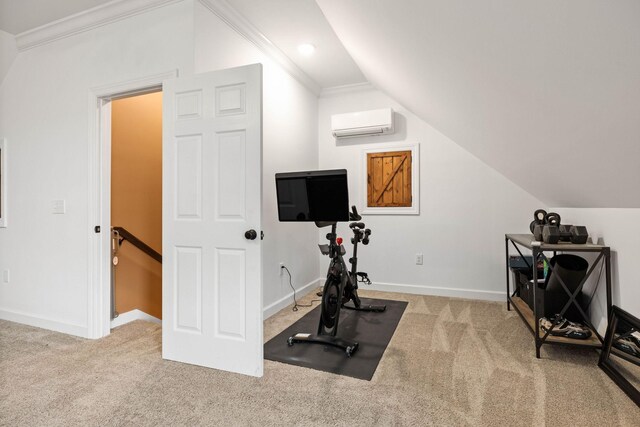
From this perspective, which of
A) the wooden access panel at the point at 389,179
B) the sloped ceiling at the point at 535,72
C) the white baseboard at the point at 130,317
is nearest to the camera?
the sloped ceiling at the point at 535,72

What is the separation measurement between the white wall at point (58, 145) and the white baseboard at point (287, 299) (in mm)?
1512

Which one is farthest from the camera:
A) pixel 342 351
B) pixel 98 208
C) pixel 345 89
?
pixel 345 89

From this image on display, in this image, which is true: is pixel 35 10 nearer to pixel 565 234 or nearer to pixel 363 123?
pixel 363 123

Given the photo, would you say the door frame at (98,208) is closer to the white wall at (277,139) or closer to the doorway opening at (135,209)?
the doorway opening at (135,209)

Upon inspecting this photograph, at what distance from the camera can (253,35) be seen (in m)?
2.89

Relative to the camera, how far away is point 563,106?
46.2 inches

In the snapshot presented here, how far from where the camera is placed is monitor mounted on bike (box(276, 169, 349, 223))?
2.08m

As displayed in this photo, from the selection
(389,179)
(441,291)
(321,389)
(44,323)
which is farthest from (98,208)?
(441,291)

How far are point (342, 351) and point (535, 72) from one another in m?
2.03

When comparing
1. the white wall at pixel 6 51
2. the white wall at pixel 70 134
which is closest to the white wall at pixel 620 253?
the white wall at pixel 70 134

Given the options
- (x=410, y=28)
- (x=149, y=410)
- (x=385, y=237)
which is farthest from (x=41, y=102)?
(x=385, y=237)

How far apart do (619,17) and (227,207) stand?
6.25 feet

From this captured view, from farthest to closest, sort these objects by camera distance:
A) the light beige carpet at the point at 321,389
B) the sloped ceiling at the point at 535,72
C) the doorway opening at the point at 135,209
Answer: the doorway opening at the point at 135,209, the light beige carpet at the point at 321,389, the sloped ceiling at the point at 535,72

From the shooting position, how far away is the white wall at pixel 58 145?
94.5 inches
